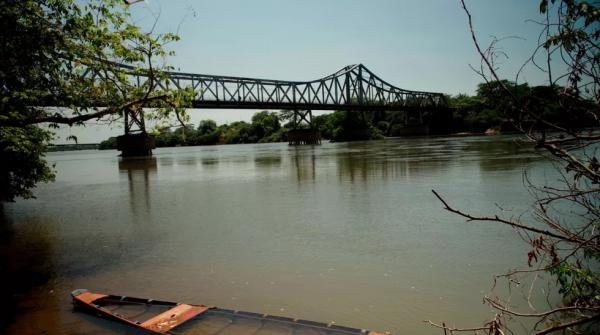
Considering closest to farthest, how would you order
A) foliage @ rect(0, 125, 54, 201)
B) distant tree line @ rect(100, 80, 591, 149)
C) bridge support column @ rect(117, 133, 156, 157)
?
distant tree line @ rect(100, 80, 591, 149), foliage @ rect(0, 125, 54, 201), bridge support column @ rect(117, 133, 156, 157)

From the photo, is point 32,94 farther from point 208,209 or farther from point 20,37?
point 208,209

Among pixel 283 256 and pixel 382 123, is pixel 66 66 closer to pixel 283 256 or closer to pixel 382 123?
pixel 283 256

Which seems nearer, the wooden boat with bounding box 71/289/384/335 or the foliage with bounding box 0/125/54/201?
Result: the wooden boat with bounding box 71/289/384/335

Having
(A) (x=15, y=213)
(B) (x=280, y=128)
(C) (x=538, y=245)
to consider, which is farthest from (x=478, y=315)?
(B) (x=280, y=128)

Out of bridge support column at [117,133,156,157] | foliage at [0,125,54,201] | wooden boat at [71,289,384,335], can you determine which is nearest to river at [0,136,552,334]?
wooden boat at [71,289,384,335]

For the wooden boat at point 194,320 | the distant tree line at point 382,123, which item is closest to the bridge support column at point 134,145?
the distant tree line at point 382,123

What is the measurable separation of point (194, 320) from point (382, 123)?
431ft

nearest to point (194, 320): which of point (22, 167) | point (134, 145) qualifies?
point (22, 167)

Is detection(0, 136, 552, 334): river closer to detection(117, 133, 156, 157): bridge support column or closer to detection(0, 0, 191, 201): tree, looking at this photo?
detection(0, 0, 191, 201): tree

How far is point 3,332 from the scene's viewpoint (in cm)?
512

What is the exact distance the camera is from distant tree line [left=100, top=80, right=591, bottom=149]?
7.99 ft

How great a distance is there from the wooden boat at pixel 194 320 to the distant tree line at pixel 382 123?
261 centimetres

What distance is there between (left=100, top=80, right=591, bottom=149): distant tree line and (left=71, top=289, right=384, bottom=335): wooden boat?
8.55 ft

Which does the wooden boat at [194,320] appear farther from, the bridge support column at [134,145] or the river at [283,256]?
the bridge support column at [134,145]
